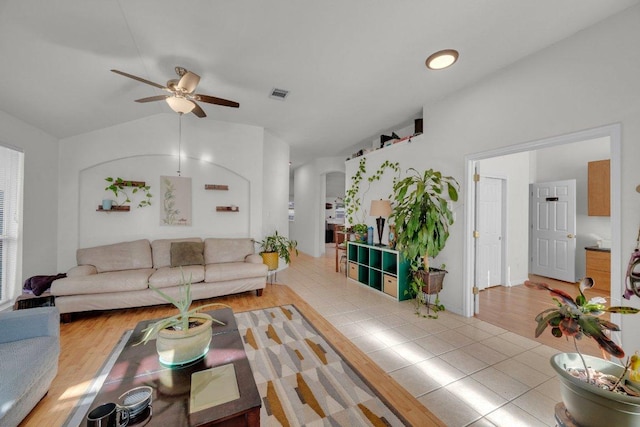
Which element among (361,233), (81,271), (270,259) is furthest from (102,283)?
(361,233)

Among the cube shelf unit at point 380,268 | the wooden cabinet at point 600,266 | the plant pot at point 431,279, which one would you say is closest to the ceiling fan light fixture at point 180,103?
the cube shelf unit at point 380,268

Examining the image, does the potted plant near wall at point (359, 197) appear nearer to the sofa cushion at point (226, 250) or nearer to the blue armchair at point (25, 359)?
the sofa cushion at point (226, 250)

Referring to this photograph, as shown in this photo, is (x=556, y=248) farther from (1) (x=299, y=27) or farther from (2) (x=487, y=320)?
(1) (x=299, y=27)

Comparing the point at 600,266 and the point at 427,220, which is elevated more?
the point at 427,220

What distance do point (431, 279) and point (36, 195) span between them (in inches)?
207

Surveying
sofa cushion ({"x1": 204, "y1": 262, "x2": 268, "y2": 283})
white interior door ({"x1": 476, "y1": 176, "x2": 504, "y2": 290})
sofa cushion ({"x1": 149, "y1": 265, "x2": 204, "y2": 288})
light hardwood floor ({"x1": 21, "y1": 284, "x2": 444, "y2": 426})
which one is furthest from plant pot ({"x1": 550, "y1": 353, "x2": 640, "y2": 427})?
sofa cushion ({"x1": 149, "y1": 265, "x2": 204, "y2": 288})

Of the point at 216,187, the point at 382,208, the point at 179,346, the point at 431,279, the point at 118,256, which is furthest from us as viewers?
the point at 216,187

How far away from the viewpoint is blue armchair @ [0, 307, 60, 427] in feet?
4.45

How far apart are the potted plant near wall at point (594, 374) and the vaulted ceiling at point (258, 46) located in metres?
2.19

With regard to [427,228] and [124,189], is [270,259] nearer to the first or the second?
[124,189]

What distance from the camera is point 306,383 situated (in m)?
1.90

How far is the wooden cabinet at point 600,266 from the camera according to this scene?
13.2 feet

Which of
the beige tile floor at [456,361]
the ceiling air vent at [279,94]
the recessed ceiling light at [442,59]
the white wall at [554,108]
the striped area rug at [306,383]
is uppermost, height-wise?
the ceiling air vent at [279,94]

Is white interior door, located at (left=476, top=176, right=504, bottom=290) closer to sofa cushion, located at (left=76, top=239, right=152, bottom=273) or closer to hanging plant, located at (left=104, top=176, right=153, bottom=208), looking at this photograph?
sofa cushion, located at (left=76, top=239, right=152, bottom=273)
